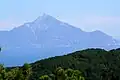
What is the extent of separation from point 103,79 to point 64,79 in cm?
13681

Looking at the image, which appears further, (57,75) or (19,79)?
(19,79)

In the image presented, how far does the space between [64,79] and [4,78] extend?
13775mm

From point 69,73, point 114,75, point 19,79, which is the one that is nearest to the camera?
point 69,73

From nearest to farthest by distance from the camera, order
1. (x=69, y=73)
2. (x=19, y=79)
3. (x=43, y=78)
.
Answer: (x=43, y=78), (x=69, y=73), (x=19, y=79)

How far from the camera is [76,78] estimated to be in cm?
6588

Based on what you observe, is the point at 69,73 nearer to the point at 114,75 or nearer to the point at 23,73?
the point at 23,73

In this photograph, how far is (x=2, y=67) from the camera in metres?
71.2

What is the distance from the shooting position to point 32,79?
200m

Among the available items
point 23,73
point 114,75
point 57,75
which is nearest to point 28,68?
point 23,73

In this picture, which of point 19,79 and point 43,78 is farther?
point 19,79

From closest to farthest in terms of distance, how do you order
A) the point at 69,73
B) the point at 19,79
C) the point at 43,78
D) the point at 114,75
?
the point at 43,78
the point at 69,73
the point at 19,79
the point at 114,75

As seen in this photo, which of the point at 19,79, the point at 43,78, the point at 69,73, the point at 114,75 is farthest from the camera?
the point at 114,75

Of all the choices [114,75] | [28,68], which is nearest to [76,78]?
[28,68]

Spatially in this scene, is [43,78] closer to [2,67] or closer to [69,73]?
[69,73]
